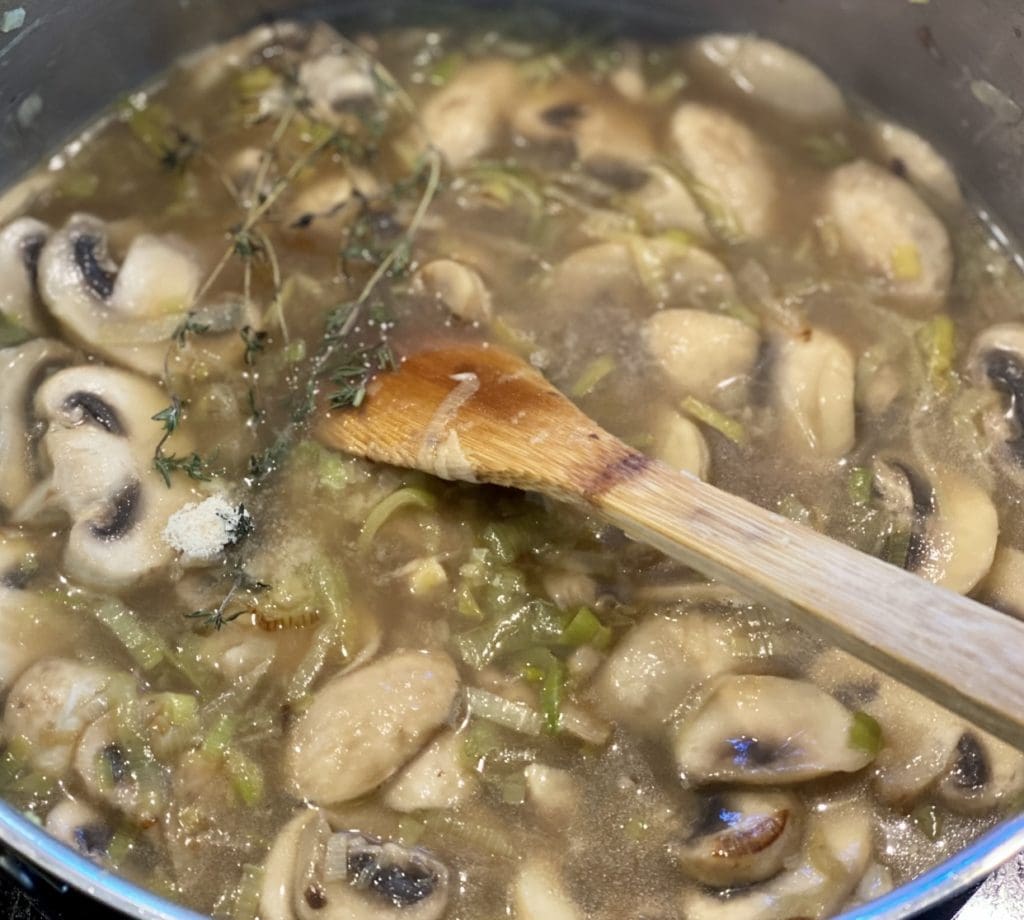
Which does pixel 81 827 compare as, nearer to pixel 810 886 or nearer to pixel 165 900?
pixel 165 900

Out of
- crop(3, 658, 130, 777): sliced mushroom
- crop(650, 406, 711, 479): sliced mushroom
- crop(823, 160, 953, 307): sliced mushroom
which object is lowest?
crop(3, 658, 130, 777): sliced mushroom

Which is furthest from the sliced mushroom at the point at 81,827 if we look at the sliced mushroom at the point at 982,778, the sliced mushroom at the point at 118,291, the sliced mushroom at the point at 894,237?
the sliced mushroom at the point at 894,237

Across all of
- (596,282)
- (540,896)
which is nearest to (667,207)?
(596,282)

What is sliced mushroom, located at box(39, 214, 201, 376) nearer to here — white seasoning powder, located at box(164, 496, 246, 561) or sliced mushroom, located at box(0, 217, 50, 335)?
sliced mushroom, located at box(0, 217, 50, 335)

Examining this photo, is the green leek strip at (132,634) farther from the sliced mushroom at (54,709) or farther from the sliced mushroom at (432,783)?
the sliced mushroom at (432,783)

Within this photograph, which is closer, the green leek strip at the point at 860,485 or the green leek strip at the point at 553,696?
the green leek strip at the point at 553,696

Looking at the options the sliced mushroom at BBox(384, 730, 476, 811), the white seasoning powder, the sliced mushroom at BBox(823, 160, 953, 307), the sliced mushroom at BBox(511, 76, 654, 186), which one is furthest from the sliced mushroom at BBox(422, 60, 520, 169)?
the sliced mushroom at BBox(384, 730, 476, 811)
